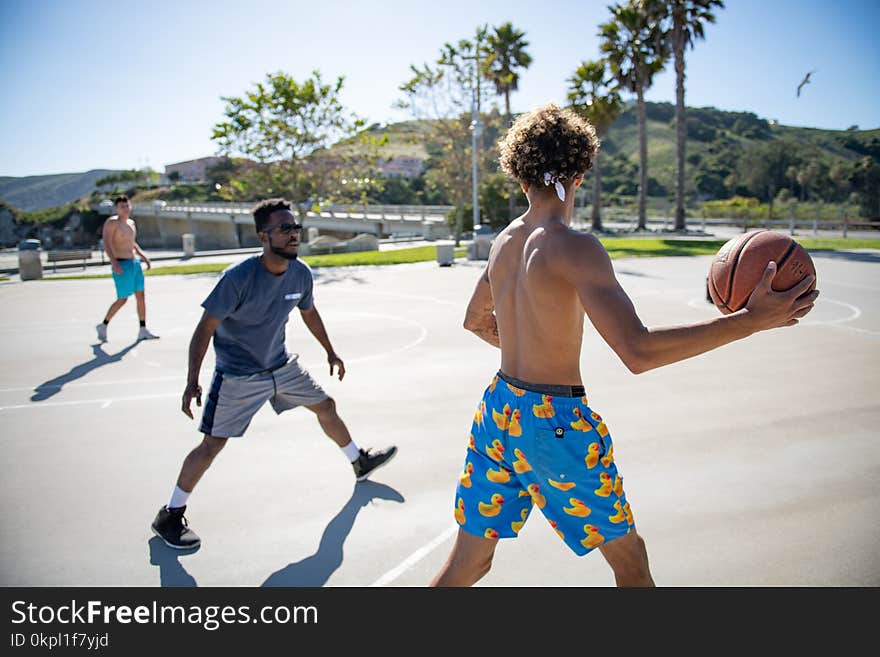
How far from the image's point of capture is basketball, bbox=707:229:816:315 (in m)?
2.15

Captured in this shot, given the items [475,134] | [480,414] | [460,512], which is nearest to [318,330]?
[480,414]

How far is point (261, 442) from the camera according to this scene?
5.27 m

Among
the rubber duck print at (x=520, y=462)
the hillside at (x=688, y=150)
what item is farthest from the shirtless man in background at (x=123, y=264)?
the rubber duck print at (x=520, y=462)

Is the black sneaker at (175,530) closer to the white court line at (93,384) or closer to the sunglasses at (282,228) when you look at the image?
the sunglasses at (282,228)

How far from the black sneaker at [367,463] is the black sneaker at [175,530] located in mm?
1159

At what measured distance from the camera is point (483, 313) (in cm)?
279

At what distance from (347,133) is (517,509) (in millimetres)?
25035

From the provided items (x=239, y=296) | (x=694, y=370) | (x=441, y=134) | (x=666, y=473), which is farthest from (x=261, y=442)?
(x=441, y=134)

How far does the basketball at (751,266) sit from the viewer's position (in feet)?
7.04

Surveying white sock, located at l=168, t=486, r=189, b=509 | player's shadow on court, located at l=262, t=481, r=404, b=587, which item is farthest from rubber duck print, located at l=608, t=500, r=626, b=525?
white sock, located at l=168, t=486, r=189, b=509

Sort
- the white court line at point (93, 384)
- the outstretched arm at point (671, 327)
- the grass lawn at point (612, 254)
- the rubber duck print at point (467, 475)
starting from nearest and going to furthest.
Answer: the outstretched arm at point (671, 327)
the rubber duck print at point (467, 475)
the white court line at point (93, 384)
the grass lawn at point (612, 254)

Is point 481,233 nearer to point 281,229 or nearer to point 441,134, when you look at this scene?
point 441,134

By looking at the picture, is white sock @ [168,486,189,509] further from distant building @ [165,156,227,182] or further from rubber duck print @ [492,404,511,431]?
distant building @ [165,156,227,182]

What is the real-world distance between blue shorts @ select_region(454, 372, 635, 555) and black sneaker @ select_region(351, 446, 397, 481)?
2098 mm
